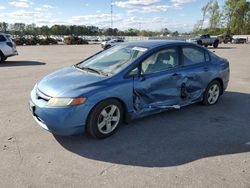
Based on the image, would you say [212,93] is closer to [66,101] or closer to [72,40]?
[66,101]

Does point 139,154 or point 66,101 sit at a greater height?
point 66,101

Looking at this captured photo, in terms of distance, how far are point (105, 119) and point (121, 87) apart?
563 mm

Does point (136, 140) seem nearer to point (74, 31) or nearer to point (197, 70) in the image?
point (197, 70)

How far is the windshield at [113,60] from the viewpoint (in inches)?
177

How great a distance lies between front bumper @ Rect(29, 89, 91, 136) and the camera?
372 centimetres

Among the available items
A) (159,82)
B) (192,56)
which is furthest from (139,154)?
(192,56)

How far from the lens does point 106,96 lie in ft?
13.1

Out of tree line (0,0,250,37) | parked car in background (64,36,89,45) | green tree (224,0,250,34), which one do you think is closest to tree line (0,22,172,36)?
tree line (0,0,250,37)

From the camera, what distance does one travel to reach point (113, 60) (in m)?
4.84

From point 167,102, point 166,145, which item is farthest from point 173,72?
point 166,145

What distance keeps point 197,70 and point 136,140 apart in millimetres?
2210

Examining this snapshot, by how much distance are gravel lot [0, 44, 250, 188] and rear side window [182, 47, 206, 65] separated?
1.08 metres

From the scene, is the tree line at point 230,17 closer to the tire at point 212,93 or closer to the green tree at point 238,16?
the green tree at point 238,16

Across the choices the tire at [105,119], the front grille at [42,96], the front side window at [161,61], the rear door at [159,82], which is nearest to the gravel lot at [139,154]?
the tire at [105,119]
